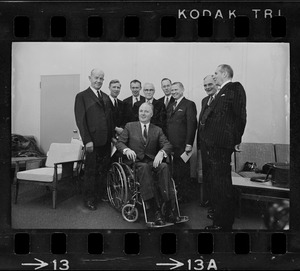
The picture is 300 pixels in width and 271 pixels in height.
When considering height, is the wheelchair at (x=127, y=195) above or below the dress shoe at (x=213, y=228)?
above

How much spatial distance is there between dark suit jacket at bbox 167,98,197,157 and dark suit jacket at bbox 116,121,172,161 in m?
0.07

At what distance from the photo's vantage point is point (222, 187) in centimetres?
203

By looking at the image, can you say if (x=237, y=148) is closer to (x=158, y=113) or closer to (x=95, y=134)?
(x=158, y=113)

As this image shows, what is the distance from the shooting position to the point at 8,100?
2020 mm

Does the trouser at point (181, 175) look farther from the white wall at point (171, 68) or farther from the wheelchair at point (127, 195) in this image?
the white wall at point (171, 68)

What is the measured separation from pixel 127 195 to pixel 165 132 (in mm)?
425

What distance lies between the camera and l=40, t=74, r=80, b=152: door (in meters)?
2.03

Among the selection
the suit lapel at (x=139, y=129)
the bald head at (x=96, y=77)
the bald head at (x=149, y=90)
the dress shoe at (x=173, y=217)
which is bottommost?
the dress shoe at (x=173, y=217)

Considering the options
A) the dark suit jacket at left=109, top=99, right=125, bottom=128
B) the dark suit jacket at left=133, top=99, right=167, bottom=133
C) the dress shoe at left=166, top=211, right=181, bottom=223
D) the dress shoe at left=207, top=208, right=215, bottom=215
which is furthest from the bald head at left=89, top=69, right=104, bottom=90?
the dress shoe at left=207, top=208, right=215, bottom=215

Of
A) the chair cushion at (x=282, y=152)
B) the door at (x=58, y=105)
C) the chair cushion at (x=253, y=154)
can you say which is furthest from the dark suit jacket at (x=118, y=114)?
the chair cushion at (x=282, y=152)

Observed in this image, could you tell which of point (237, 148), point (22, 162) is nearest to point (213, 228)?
point (237, 148)

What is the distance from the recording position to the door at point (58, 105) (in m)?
2.03

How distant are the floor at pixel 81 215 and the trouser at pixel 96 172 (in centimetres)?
6

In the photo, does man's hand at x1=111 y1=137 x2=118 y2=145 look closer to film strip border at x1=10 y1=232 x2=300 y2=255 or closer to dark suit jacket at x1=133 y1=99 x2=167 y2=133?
dark suit jacket at x1=133 y1=99 x2=167 y2=133
